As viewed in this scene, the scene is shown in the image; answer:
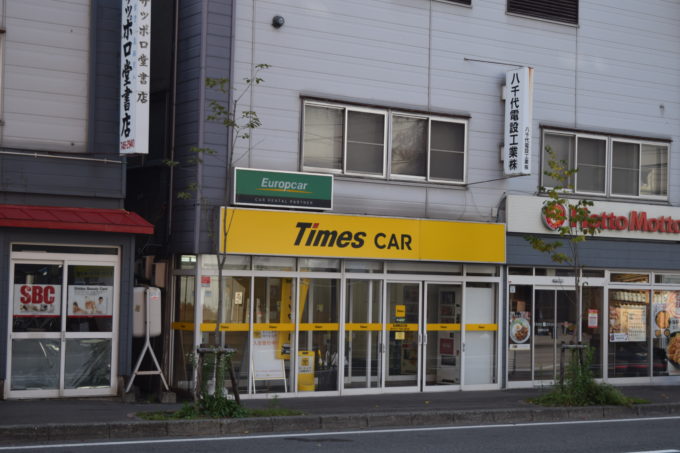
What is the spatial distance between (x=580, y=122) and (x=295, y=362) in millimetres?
8191

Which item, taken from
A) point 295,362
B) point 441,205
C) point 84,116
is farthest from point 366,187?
point 84,116

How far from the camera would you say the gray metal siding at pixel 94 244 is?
15.5m

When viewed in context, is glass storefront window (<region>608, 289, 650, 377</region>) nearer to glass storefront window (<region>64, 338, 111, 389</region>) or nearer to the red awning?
the red awning

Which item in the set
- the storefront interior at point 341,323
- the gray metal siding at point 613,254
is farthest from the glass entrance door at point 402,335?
the gray metal siding at point 613,254

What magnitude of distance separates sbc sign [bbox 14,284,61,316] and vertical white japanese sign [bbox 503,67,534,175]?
8.98 m

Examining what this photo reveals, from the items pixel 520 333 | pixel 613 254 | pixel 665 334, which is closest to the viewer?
pixel 520 333

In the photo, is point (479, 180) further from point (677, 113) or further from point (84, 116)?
point (84, 116)

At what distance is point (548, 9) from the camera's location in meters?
21.1

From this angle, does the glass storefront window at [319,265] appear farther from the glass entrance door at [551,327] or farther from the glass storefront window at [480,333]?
the glass entrance door at [551,327]

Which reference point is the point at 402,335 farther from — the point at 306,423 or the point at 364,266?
the point at 306,423

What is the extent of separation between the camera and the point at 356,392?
18703 mm

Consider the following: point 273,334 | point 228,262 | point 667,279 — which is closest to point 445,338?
point 273,334

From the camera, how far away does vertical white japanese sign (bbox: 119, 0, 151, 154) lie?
623 inches

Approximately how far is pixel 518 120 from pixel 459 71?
1.52m
